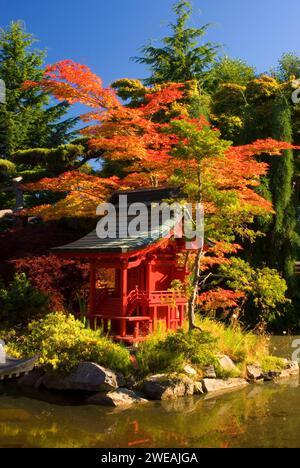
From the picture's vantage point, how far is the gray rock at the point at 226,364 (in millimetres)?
9625

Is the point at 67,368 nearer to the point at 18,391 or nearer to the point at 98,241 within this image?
the point at 18,391

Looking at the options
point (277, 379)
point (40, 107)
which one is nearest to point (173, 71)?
point (40, 107)

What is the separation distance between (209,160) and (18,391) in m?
5.37

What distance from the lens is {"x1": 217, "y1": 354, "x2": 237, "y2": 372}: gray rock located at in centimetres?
962

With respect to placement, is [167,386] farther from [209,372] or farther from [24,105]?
[24,105]

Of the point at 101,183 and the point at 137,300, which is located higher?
the point at 101,183

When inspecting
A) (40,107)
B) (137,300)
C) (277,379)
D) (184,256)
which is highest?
(40,107)

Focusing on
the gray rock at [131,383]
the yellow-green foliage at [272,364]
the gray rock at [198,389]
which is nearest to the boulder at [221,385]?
the gray rock at [198,389]

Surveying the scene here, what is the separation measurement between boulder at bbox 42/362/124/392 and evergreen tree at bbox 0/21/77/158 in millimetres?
16352

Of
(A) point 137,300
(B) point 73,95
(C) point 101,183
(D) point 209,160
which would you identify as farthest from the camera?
(C) point 101,183

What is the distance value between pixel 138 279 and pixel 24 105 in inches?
647

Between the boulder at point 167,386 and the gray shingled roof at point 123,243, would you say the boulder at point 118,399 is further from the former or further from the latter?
the gray shingled roof at point 123,243

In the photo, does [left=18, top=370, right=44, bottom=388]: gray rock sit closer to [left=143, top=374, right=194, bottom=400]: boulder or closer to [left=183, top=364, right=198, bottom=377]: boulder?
[left=143, top=374, right=194, bottom=400]: boulder

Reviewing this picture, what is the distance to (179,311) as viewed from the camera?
11414mm
